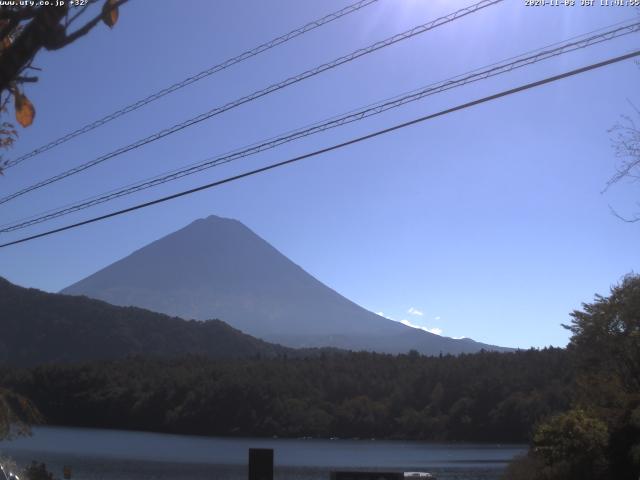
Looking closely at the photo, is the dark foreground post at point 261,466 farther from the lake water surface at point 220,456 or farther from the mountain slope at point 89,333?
the mountain slope at point 89,333

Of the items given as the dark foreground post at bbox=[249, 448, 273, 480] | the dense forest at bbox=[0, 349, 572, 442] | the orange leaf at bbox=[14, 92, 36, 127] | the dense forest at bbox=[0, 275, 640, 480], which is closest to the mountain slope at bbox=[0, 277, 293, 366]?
the dense forest at bbox=[0, 275, 640, 480]

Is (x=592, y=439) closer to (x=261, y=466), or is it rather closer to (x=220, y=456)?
(x=261, y=466)

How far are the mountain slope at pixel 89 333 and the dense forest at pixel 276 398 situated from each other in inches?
559

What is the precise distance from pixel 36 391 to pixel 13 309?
57.1ft

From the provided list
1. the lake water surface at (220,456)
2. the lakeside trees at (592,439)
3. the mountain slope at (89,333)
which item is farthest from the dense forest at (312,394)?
the lakeside trees at (592,439)

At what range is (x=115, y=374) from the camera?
9369 cm

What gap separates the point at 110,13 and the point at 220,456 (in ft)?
201

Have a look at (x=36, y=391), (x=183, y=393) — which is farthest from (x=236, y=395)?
(x=36, y=391)

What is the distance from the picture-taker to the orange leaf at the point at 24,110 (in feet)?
15.9

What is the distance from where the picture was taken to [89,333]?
116 m

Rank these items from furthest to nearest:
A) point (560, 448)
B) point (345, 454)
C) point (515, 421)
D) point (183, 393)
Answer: point (183, 393)
point (515, 421)
point (345, 454)
point (560, 448)

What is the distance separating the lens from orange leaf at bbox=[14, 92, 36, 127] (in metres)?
4.84

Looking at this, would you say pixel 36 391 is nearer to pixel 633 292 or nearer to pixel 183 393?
pixel 183 393

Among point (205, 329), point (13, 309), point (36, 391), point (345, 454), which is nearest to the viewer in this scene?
point (345, 454)
